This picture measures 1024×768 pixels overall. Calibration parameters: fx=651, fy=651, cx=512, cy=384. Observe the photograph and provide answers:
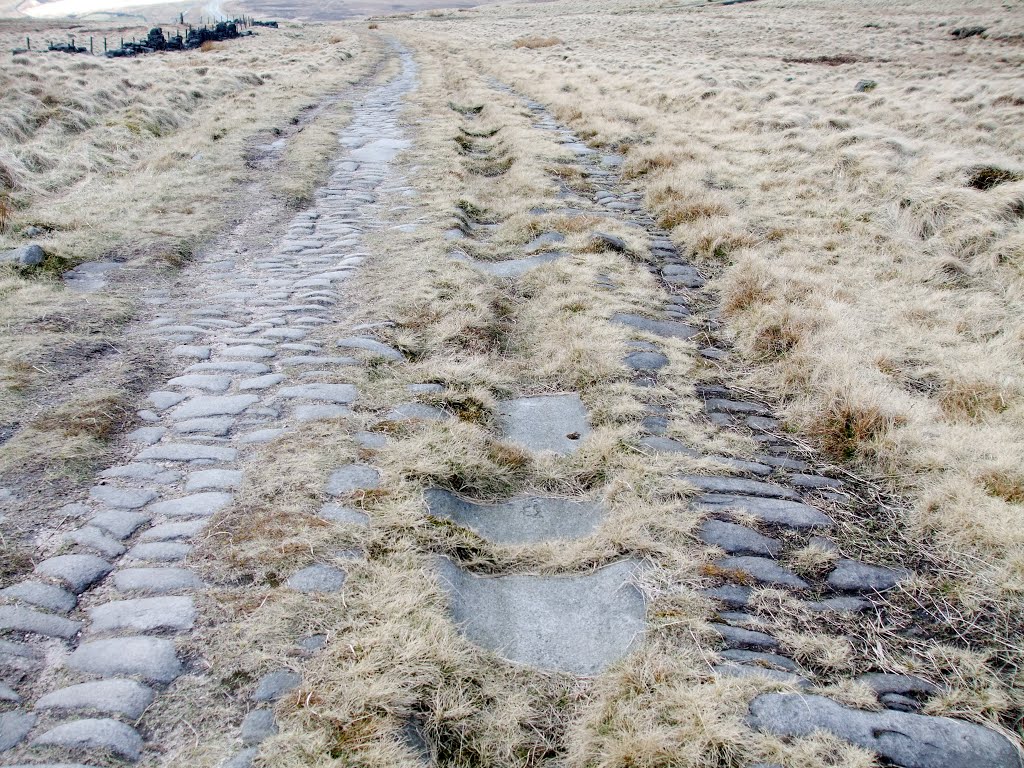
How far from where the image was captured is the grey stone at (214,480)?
379 cm

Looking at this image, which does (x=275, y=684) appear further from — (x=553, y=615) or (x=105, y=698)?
(x=553, y=615)

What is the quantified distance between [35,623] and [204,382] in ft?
7.74

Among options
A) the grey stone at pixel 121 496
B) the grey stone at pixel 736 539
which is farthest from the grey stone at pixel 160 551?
the grey stone at pixel 736 539

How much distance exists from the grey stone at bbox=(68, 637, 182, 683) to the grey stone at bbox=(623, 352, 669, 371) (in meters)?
3.84

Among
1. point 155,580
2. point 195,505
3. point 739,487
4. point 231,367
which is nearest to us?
point 155,580

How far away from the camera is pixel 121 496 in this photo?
3.72 metres

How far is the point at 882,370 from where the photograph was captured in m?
5.29

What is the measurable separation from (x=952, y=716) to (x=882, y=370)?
326 centimetres

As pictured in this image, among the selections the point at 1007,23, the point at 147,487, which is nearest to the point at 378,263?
the point at 147,487

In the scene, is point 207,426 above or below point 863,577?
above

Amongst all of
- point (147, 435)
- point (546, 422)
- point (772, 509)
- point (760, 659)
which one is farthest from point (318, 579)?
point (772, 509)

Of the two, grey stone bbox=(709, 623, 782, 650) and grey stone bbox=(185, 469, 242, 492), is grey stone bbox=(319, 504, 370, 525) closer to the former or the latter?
grey stone bbox=(185, 469, 242, 492)

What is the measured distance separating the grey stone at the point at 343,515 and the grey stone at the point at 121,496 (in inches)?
41.2

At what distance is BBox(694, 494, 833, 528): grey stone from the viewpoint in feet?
12.6
